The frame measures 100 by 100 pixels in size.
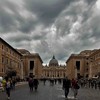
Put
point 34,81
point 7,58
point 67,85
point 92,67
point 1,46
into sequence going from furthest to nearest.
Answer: point 92,67 < point 7,58 < point 1,46 < point 34,81 < point 67,85

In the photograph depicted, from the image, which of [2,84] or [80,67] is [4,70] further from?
[80,67]

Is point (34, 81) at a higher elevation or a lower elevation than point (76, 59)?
lower

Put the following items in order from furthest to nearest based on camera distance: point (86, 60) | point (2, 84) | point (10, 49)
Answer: point (86, 60), point (10, 49), point (2, 84)

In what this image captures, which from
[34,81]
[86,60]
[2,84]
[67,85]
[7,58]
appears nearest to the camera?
[67,85]

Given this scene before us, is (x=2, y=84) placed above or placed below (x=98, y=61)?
below

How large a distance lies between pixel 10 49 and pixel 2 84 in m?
54.4

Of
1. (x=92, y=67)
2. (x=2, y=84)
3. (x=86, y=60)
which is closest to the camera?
(x=2, y=84)

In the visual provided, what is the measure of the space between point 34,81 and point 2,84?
28.6ft

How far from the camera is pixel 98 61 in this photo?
10138cm

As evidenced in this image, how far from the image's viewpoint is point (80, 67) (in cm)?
14675

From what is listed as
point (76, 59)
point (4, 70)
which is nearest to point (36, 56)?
point (76, 59)

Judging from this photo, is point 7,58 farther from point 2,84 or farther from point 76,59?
point 76,59

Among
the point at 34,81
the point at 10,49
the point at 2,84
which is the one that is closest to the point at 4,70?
the point at 10,49

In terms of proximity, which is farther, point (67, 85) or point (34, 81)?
point (34, 81)
